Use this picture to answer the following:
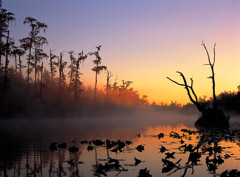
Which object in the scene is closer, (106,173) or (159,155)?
(106,173)

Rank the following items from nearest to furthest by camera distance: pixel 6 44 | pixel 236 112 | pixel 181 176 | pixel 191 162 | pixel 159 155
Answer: pixel 181 176
pixel 191 162
pixel 159 155
pixel 6 44
pixel 236 112

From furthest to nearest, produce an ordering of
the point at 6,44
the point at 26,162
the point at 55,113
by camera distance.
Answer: the point at 55,113
the point at 6,44
the point at 26,162

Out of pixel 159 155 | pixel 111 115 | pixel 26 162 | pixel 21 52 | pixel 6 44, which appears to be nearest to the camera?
pixel 26 162

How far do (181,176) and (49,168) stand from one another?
4589mm

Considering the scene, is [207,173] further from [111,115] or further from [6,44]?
[111,115]

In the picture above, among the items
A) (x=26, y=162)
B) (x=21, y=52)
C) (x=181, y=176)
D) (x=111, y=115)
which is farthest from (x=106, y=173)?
(x=111, y=115)

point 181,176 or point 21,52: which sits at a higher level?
point 21,52

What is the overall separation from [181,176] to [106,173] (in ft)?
7.45

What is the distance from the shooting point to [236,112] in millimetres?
59375

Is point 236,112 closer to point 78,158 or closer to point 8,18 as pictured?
point 8,18

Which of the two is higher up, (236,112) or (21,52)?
(21,52)

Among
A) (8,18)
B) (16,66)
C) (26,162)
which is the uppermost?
(8,18)

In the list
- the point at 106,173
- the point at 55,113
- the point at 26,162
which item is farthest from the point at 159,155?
the point at 55,113

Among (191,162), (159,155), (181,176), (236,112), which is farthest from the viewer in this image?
(236,112)
